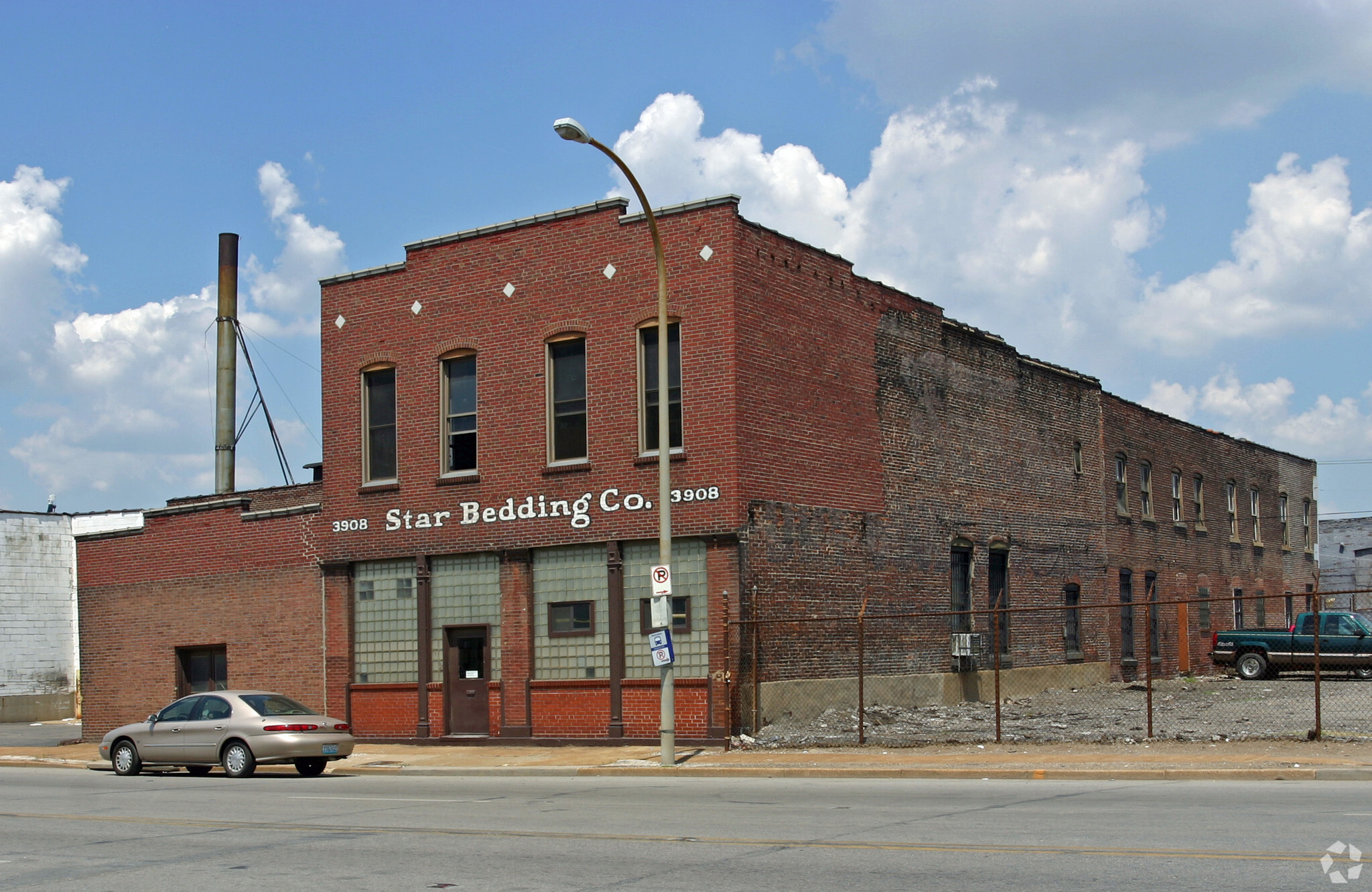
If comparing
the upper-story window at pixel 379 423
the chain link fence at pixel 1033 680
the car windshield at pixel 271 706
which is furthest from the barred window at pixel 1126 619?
the car windshield at pixel 271 706

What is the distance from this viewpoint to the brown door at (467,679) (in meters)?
26.1

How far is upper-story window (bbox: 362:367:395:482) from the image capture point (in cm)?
2775

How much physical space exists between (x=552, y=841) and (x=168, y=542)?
21.4 m

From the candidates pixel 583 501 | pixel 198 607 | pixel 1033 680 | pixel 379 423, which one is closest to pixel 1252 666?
pixel 1033 680

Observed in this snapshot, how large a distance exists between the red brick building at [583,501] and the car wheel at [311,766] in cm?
413

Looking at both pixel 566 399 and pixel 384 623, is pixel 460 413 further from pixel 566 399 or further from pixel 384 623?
pixel 384 623

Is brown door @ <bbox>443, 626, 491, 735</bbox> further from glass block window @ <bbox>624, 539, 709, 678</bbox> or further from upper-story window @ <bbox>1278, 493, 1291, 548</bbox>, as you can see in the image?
upper-story window @ <bbox>1278, 493, 1291, 548</bbox>

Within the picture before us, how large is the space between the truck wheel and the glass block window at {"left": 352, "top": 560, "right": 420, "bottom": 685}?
2133 centimetres

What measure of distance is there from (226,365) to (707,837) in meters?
38.1

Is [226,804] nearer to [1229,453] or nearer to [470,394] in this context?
[470,394]

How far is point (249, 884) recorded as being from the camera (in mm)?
10258

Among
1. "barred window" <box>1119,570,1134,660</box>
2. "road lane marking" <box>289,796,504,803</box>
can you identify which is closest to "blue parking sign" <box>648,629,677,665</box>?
"road lane marking" <box>289,796,504,803</box>

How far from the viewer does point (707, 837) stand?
12.1 metres

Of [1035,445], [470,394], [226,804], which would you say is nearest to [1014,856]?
[226,804]
